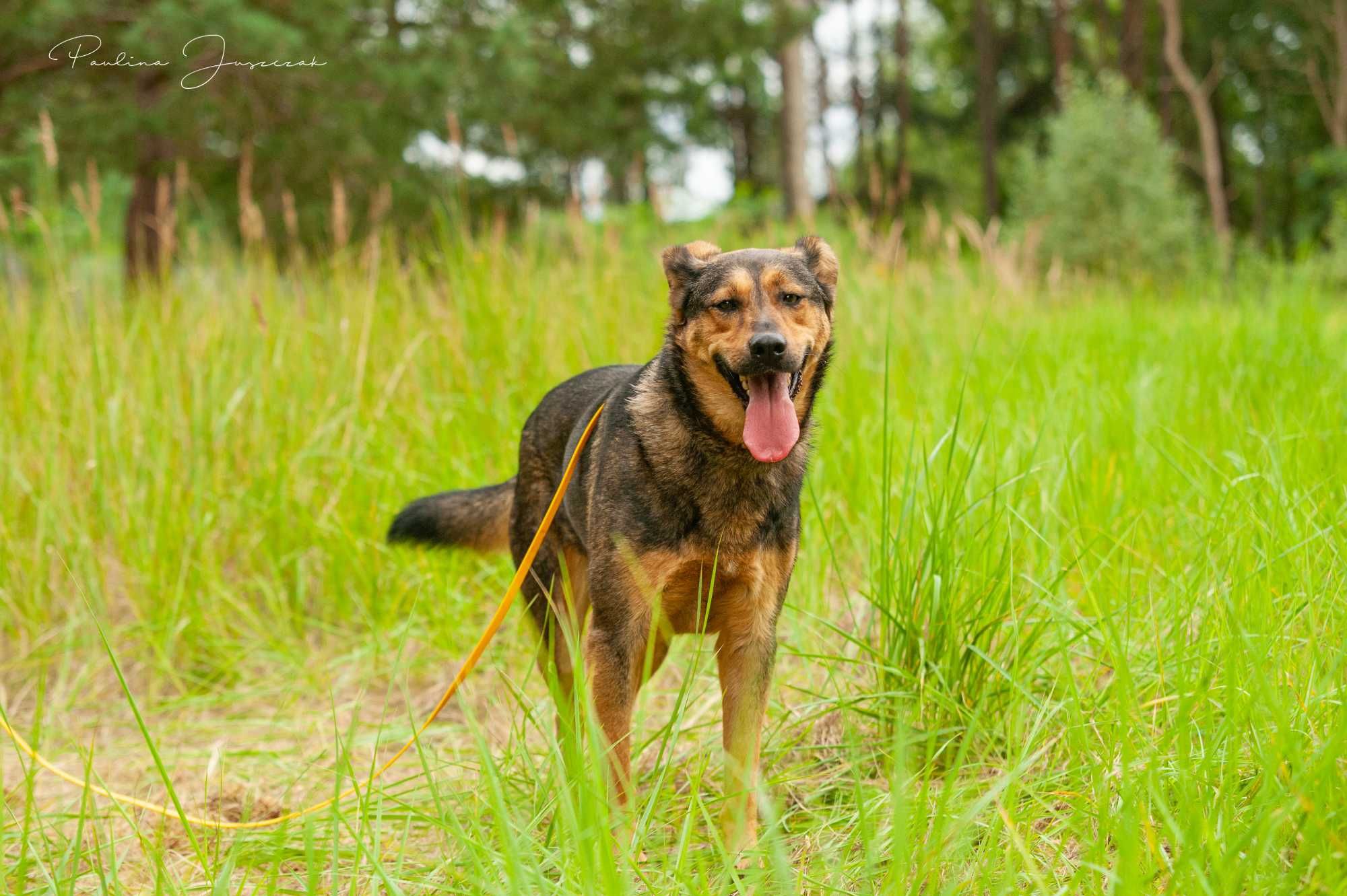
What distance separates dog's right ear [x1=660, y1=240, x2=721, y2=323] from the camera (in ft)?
9.78

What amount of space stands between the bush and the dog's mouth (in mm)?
15399

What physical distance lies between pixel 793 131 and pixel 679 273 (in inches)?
546

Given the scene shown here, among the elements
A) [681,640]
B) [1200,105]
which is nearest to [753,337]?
[681,640]

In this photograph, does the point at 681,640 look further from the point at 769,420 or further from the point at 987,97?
the point at 987,97

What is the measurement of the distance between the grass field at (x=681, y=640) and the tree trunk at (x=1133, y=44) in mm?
15125

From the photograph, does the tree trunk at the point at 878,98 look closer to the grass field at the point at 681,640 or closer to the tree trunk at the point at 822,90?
the tree trunk at the point at 822,90

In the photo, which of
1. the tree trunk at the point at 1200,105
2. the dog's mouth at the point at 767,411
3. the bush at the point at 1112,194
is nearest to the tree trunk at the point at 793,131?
the bush at the point at 1112,194

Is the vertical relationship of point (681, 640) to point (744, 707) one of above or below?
below

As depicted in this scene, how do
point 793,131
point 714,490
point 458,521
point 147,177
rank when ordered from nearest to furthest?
point 714,490 < point 458,521 < point 147,177 < point 793,131

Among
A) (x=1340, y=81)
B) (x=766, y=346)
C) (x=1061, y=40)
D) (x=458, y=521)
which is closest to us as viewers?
(x=766, y=346)

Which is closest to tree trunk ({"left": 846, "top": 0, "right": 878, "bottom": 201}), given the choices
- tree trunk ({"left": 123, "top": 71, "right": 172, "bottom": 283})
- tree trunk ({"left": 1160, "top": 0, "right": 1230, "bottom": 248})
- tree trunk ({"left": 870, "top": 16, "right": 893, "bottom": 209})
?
tree trunk ({"left": 870, "top": 16, "right": 893, "bottom": 209})

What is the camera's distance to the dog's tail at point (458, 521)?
3.59 meters

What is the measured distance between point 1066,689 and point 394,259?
455 cm

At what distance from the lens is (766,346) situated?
261 centimetres
